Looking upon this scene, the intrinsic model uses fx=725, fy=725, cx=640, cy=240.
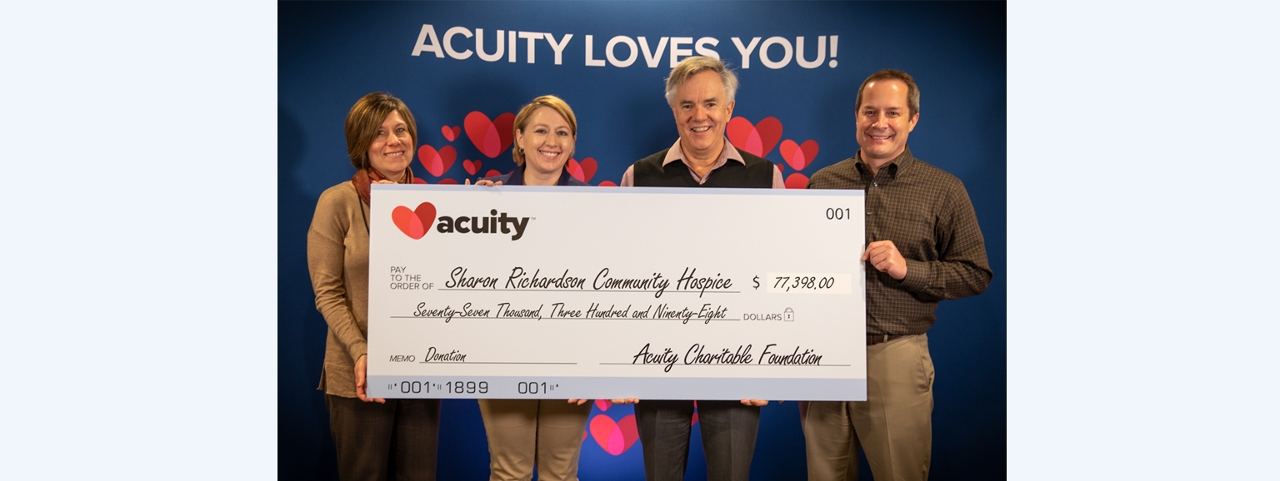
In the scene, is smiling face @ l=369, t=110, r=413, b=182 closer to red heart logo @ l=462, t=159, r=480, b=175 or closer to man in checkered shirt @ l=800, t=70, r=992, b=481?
red heart logo @ l=462, t=159, r=480, b=175

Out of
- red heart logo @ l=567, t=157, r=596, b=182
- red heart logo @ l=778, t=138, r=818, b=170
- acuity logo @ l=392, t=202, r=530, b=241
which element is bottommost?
acuity logo @ l=392, t=202, r=530, b=241

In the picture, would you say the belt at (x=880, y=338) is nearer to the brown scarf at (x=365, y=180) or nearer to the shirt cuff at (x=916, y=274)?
the shirt cuff at (x=916, y=274)

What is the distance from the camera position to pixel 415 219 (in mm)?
2367

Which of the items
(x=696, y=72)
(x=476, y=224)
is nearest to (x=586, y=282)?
(x=476, y=224)

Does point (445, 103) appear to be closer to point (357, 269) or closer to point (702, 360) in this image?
point (357, 269)

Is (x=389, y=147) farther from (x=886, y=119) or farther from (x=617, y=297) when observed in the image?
(x=886, y=119)

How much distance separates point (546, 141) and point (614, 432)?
56.5 inches

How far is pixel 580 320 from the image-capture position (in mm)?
2393

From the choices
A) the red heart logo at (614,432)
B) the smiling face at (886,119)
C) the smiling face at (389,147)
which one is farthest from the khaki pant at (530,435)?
the smiling face at (886,119)

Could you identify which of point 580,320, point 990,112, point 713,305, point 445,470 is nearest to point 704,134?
point 713,305

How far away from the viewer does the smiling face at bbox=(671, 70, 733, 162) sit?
2.43 metres

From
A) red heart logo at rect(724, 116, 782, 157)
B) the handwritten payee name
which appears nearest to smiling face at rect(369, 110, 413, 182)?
the handwritten payee name

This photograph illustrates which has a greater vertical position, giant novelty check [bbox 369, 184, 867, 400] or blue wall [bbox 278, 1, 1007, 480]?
blue wall [bbox 278, 1, 1007, 480]

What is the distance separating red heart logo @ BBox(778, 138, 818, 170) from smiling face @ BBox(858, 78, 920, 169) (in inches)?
26.6
